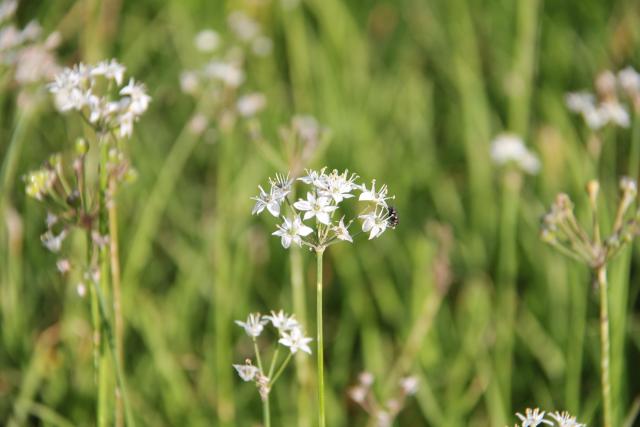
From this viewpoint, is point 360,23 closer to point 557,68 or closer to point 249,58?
point 249,58

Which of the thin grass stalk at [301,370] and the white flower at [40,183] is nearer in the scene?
the white flower at [40,183]

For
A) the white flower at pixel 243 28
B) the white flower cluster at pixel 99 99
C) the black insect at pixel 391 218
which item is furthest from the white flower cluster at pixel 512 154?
the white flower cluster at pixel 99 99

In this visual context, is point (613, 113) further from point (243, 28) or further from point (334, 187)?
point (243, 28)

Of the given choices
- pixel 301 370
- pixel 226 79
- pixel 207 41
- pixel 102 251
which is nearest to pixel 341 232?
pixel 102 251

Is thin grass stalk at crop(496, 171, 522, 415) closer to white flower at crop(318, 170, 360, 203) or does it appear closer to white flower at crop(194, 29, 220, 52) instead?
white flower at crop(318, 170, 360, 203)

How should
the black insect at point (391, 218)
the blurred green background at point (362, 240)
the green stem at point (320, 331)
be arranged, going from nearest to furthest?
the green stem at point (320, 331) < the black insect at point (391, 218) < the blurred green background at point (362, 240)

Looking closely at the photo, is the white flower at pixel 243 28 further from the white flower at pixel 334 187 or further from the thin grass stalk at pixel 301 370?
the white flower at pixel 334 187

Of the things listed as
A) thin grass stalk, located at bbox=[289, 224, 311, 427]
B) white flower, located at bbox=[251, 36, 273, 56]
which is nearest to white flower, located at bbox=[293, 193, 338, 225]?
A: thin grass stalk, located at bbox=[289, 224, 311, 427]
